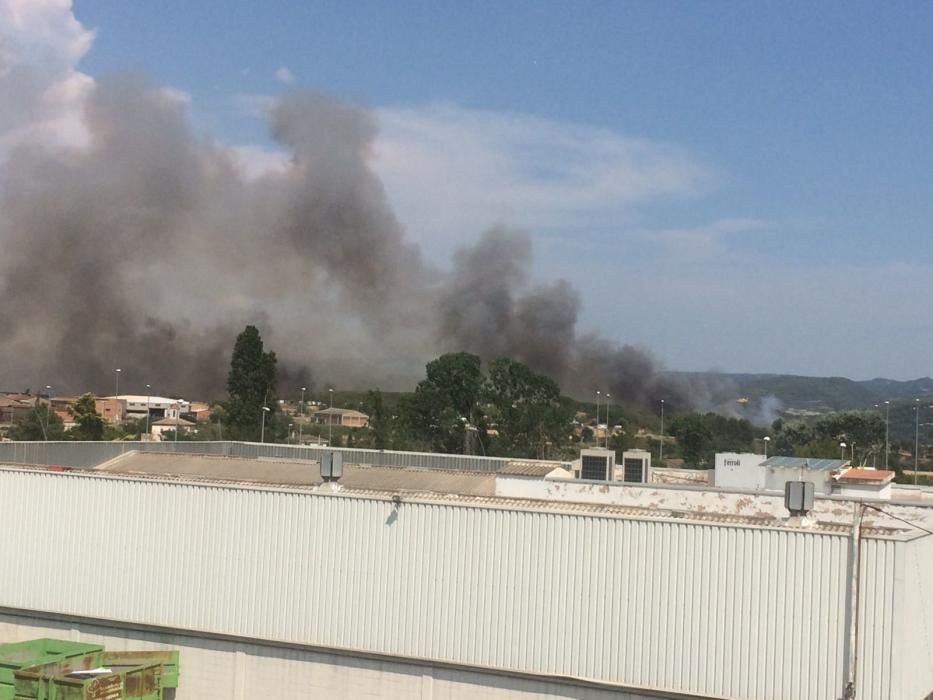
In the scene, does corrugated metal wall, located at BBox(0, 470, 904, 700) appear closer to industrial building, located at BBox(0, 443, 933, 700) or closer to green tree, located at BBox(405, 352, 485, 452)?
industrial building, located at BBox(0, 443, 933, 700)

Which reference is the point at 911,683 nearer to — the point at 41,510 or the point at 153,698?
the point at 153,698

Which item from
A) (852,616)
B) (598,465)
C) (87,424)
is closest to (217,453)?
(598,465)

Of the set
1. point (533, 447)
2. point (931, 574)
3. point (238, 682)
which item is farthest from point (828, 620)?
point (533, 447)

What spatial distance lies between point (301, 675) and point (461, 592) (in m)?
3.06

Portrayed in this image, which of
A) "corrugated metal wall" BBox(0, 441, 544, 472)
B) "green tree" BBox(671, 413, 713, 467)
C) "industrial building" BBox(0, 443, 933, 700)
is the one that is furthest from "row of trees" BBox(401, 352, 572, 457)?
"industrial building" BBox(0, 443, 933, 700)

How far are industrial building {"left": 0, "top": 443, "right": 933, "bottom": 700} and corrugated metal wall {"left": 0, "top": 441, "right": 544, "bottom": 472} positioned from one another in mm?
10834

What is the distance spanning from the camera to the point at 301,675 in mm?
17625

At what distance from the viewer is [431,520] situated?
56.7 ft

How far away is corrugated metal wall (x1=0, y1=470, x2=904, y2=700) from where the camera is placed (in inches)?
596

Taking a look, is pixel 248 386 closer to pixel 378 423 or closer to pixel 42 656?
pixel 378 423

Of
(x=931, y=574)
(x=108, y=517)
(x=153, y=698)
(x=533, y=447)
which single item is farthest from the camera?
(x=533, y=447)

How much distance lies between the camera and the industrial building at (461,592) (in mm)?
15047

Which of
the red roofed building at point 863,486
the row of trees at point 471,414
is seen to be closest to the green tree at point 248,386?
the row of trees at point 471,414

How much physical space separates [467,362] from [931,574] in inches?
2493
